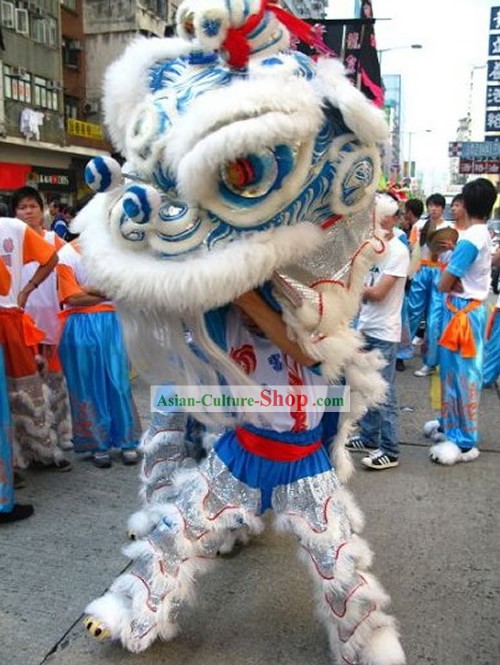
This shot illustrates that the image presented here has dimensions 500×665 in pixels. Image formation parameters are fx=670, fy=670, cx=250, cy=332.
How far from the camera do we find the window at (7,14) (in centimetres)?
2033

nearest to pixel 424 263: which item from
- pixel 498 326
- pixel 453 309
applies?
pixel 498 326

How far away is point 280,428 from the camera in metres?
2.16

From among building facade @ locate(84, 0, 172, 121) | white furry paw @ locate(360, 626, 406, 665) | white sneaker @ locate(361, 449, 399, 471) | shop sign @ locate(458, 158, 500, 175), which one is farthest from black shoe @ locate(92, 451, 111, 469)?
shop sign @ locate(458, 158, 500, 175)

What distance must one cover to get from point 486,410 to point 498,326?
71 cm

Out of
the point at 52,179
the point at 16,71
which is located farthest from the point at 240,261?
the point at 52,179

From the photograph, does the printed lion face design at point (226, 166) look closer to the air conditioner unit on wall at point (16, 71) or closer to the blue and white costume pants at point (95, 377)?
the blue and white costume pants at point (95, 377)

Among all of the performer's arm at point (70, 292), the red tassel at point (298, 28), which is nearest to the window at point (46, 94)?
the performer's arm at point (70, 292)

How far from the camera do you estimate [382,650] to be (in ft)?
6.98

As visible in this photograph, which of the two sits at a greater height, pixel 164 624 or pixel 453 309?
pixel 453 309

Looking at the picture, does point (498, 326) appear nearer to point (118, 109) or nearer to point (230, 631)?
point (230, 631)

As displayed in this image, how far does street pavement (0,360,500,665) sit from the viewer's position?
2.33 metres

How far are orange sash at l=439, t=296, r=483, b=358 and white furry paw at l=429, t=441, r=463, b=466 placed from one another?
59 cm

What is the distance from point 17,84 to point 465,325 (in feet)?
65.9

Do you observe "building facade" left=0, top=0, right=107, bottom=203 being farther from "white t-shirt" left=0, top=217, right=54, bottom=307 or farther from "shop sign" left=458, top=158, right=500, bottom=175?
"shop sign" left=458, top=158, right=500, bottom=175
